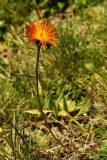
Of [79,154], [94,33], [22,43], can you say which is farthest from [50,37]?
[22,43]

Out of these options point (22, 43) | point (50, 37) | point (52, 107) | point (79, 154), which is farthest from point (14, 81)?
point (50, 37)

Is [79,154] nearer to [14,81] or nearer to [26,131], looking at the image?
[26,131]

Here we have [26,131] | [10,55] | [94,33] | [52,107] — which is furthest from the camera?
[10,55]

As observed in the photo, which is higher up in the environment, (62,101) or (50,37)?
(50,37)

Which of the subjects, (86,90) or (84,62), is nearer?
(86,90)

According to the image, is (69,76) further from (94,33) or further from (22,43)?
(22,43)

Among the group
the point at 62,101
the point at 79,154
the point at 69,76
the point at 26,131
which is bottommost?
the point at 79,154

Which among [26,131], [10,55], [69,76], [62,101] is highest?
[10,55]

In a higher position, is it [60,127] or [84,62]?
[84,62]

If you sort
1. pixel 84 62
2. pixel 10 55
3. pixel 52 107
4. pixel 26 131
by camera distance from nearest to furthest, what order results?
1. pixel 26 131
2. pixel 52 107
3. pixel 84 62
4. pixel 10 55
